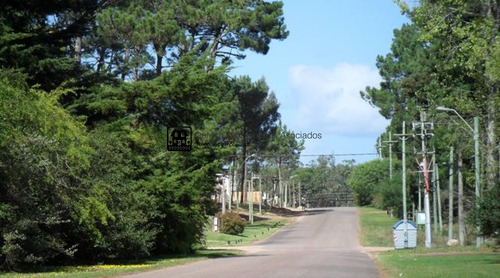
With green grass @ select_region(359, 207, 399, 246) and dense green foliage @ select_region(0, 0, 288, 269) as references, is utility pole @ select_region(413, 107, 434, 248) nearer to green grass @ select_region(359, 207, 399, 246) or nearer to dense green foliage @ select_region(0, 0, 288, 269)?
green grass @ select_region(359, 207, 399, 246)

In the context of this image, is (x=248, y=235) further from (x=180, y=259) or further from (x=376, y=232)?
(x=180, y=259)

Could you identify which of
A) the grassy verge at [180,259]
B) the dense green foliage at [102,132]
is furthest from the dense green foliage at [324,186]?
the dense green foliage at [102,132]

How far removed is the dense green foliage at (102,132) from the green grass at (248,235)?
52.0 ft

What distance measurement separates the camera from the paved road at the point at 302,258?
22969 mm

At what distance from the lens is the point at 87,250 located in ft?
91.5

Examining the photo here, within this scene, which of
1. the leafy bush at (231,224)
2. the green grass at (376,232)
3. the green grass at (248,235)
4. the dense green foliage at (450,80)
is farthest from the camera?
the leafy bush at (231,224)

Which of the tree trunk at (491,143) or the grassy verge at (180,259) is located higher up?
the tree trunk at (491,143)

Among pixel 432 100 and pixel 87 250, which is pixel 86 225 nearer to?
pixel 87 250

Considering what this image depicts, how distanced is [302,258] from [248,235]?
32978 millimetres

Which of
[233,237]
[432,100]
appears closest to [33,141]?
[432,100]

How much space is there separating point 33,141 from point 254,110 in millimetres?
51604

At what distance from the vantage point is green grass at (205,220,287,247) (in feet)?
183

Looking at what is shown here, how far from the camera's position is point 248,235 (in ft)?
216

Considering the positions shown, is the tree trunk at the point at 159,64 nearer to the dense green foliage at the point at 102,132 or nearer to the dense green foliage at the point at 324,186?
the dense green foliage at the point at 102,132
